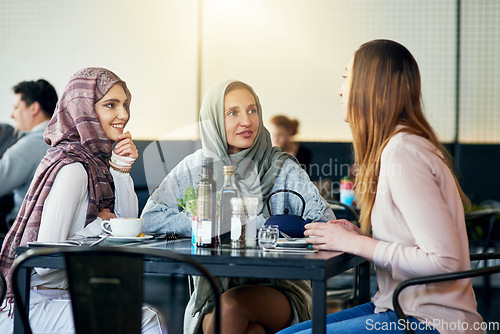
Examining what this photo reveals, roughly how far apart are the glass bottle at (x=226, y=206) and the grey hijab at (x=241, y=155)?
21.2 inches

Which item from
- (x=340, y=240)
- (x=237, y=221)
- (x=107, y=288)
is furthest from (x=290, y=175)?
(x=107, y=288)

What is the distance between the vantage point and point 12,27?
4.01m

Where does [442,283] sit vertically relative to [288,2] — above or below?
below

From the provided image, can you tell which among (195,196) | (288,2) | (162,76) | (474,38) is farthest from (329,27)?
(195,196)

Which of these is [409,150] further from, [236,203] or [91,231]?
[91,231]

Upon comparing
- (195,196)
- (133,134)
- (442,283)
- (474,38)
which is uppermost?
(474,38)

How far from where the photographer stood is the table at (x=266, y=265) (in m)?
1.39

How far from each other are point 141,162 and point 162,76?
2.51 meters

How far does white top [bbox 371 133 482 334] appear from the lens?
4.60 ft

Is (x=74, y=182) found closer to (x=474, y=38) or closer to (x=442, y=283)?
(x=442, y=283)

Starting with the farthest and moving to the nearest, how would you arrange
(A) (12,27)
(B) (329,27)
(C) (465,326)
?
(B) (329,27)
(A) (12,27)
(C) (465,326)

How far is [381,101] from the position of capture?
5.15 ft

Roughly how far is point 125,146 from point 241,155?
455mm

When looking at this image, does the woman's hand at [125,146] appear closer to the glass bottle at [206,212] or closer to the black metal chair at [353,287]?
the glass bottle at [206,212]
